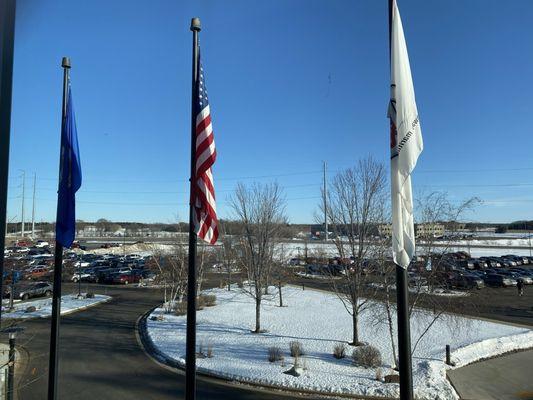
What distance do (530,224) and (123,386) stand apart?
15935 cm

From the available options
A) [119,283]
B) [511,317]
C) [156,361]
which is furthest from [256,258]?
[119,283]

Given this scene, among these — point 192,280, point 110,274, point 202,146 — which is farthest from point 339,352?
point 110,274

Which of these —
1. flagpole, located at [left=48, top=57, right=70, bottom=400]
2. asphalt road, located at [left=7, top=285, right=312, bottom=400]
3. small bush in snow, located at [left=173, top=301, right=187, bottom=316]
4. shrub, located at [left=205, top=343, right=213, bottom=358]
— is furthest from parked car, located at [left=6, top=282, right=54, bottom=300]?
flagpole, located at [left=48, top=57, right=70, bottom=400]

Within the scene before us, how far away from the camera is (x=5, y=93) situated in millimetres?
3760

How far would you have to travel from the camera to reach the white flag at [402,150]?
4.54 m

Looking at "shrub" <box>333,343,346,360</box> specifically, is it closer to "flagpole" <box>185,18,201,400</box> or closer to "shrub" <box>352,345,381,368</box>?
"shrub" <box>352,345,381,368</box>

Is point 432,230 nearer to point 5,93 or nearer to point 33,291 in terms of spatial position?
point 5,93

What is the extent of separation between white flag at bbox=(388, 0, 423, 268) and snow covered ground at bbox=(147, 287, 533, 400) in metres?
8.87

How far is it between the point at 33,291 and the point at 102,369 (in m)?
22.5

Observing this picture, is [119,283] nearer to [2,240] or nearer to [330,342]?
[330,342]

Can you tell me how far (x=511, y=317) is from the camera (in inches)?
902

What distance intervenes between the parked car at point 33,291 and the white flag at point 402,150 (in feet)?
109

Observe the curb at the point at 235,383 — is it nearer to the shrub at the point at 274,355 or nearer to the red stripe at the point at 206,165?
the shrub at the point at 274,355

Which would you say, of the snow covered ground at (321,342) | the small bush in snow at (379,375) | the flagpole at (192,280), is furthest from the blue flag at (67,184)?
the small bush in snow at (379,375)
